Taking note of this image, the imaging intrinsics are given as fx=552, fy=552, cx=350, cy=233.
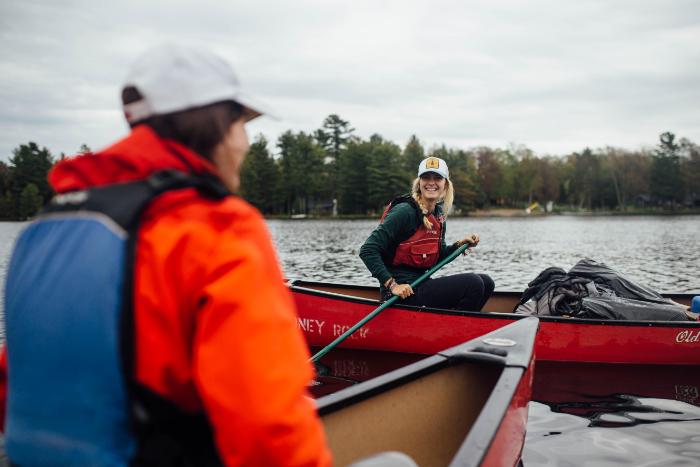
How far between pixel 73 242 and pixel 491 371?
2.51 m

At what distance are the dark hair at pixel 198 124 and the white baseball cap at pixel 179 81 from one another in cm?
2

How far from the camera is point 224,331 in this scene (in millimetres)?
1127

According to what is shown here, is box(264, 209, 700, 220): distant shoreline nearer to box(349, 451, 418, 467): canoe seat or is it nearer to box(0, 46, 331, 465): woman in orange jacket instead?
box(349, 451, 418, 467): canoe seat

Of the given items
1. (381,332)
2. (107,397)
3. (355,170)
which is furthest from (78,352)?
(355,170)

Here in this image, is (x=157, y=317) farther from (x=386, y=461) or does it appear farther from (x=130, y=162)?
Answer: (x=386, y=461)

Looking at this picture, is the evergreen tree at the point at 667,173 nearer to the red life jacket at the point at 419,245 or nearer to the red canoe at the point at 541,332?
the red canoe at the point at 541,332

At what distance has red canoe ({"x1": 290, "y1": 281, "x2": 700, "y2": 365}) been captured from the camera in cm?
571

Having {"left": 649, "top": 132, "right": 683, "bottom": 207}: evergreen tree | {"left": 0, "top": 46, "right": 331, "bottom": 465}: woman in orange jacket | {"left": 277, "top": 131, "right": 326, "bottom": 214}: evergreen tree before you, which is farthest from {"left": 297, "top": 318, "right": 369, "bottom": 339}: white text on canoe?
{"left": 649, "top": 132, "right": 683, "bottom": 207}: evergreen tree

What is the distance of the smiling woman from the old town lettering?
6.39ft

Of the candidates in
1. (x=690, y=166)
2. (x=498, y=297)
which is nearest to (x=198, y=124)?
(x=498, y=297)

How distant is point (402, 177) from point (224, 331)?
74147 mm

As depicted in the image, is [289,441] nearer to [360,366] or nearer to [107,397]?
[107,397]

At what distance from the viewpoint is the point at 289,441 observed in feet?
3.80

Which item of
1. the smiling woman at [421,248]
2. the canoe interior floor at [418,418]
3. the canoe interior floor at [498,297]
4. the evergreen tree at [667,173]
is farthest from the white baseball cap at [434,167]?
the evergreen tree at [667,173]
